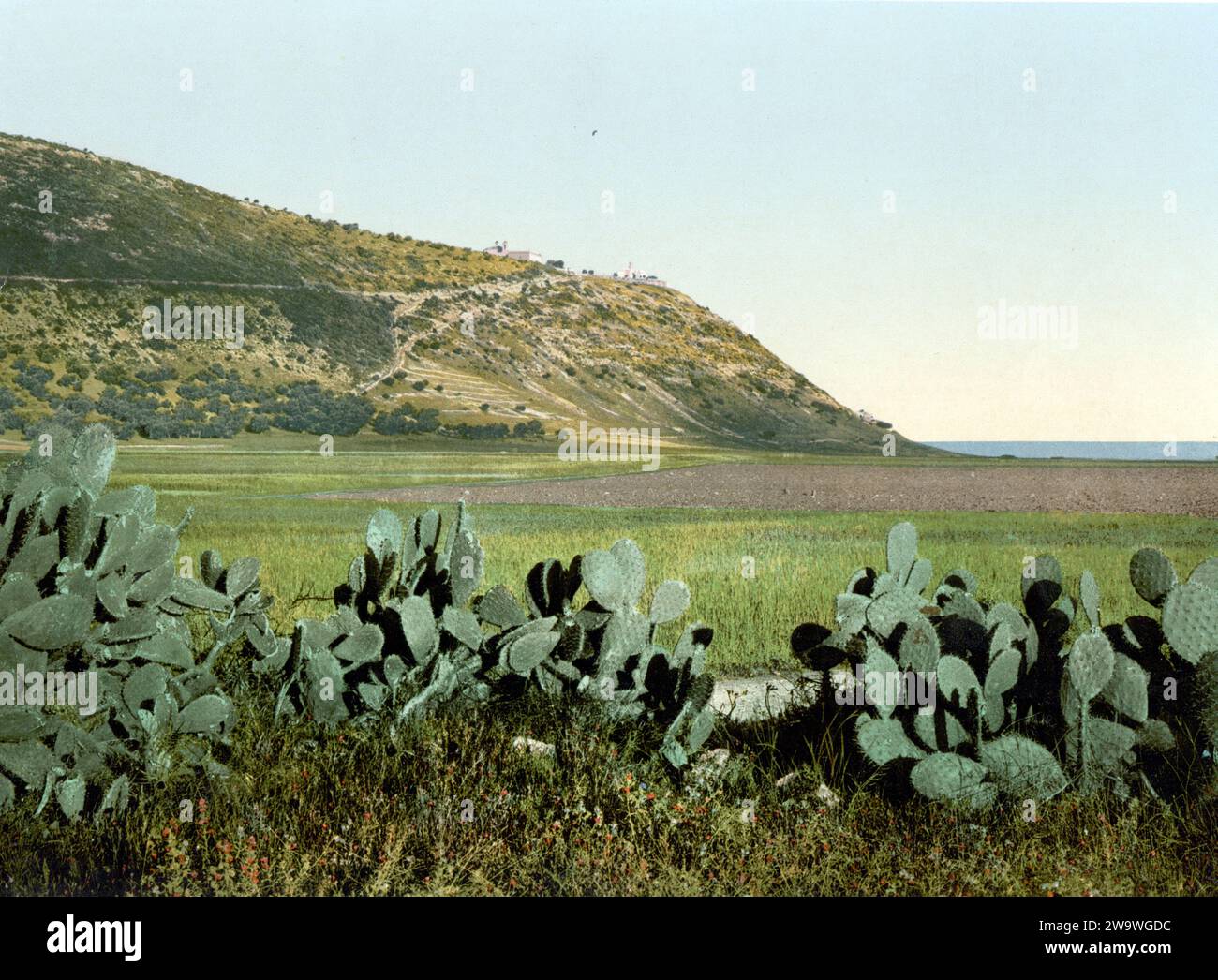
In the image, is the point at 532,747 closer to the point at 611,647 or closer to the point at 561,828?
the point at 611,647

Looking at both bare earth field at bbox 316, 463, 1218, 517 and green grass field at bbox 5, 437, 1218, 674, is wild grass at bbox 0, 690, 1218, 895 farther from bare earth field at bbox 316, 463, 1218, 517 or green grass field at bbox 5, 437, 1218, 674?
bare earth field at bbox 316, 463, 1218, 517

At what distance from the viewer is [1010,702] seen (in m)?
4.62

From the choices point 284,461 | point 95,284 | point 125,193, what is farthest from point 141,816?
point 125,193

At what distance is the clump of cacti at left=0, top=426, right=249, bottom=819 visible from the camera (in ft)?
12.9

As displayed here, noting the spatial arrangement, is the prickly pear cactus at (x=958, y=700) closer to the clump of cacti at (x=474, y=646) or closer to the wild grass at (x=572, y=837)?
the wild grass at (x=572, y=837)

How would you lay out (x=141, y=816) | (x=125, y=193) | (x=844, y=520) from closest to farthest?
1. (x=141, y=816)
2. (x=844, y=520)
3. (x=125, y=193)

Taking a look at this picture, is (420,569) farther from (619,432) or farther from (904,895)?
(619,432)

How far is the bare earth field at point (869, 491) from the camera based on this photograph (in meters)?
23.0

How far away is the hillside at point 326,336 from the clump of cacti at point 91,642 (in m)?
25.0

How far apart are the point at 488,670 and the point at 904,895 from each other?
2.36 metres

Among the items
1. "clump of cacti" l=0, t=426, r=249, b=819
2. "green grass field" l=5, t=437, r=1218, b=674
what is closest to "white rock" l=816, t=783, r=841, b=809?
"clump of cacti" l=0, t=426, r=249, b=819

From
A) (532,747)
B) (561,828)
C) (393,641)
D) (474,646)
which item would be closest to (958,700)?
(561,828)

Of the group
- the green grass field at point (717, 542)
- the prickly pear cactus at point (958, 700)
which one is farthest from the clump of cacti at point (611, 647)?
the green grass field at point (717, 542)
